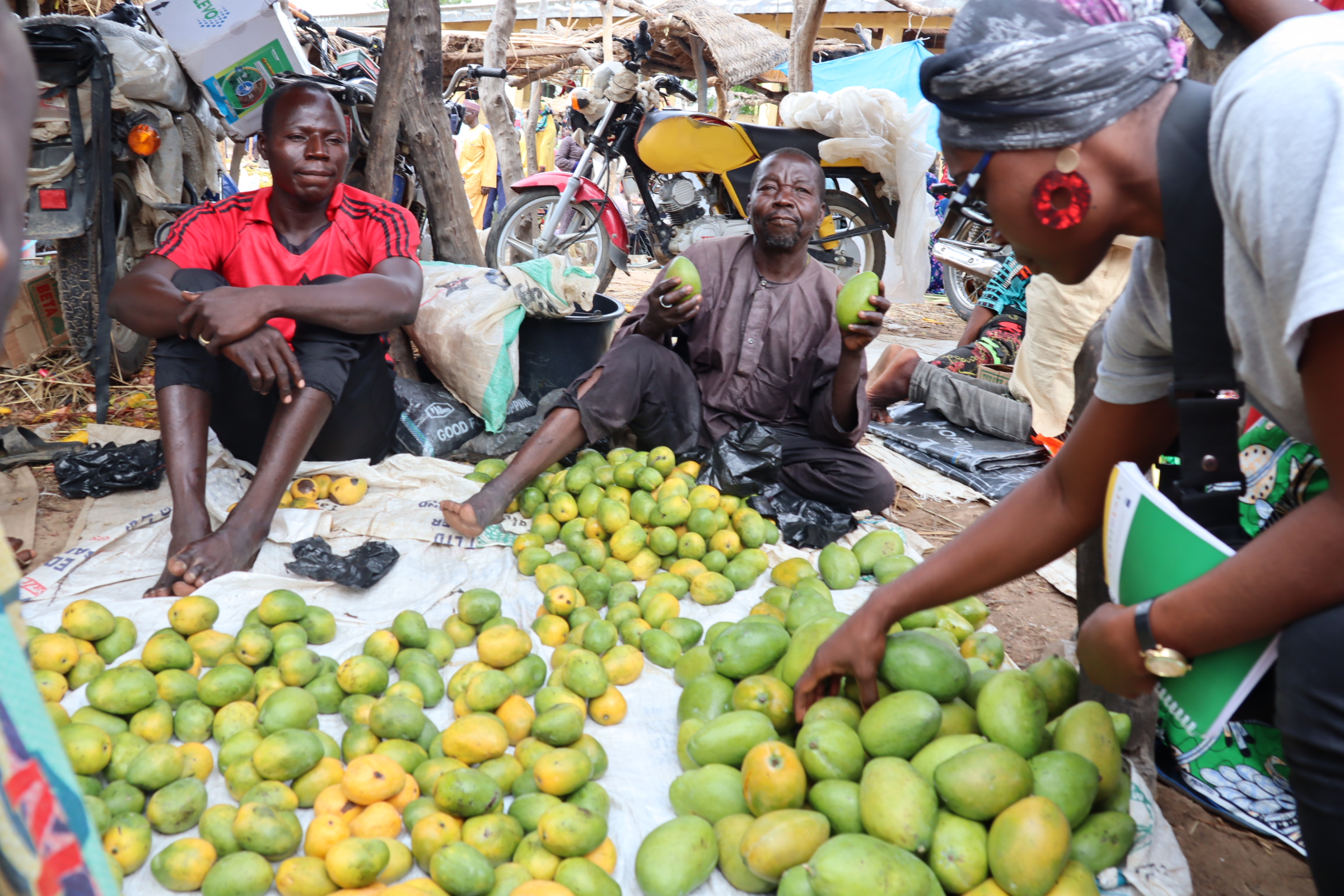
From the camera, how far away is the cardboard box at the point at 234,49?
4586 mm

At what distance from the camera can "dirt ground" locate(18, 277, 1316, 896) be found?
1910 mm

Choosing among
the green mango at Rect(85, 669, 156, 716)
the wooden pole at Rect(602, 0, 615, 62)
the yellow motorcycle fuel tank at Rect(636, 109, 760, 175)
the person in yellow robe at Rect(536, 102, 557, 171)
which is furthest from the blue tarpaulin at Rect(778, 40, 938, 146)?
the green mango at Rect(85, 669, 156, 716)

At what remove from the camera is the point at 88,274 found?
4832 millimetres

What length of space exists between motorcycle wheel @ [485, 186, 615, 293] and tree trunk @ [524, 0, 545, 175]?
6533 mm

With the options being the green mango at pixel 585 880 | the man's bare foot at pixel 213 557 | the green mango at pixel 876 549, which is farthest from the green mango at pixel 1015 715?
the man's bare foot at pixel 213 557

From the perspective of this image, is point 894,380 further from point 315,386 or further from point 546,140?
point 546,140

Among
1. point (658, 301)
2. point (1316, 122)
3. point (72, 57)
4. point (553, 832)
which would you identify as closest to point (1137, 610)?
point (1316, 122)

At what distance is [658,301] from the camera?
11.4 feet

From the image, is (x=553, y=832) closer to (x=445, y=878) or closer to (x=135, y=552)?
(x=445, y=878)

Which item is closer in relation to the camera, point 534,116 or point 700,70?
point 700,70

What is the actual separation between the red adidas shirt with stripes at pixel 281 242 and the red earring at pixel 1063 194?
9.17ft

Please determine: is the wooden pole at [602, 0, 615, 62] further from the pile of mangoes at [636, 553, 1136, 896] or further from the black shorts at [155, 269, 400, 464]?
the pile of mangoes at [636, 553, 1136, 896]

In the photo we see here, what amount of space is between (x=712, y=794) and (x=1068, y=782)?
2.24 feet

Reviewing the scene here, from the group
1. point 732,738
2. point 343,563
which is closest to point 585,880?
point 732,738
